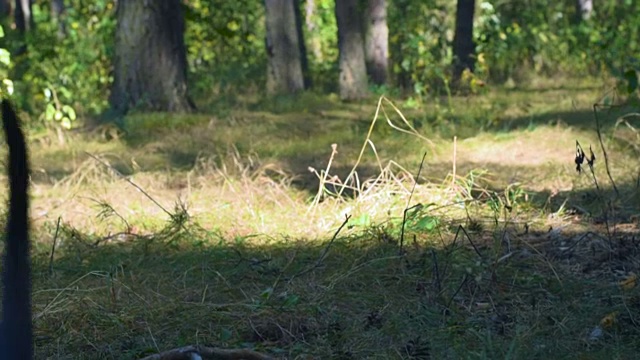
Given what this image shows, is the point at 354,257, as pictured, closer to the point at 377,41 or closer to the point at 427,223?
the point at 427,223

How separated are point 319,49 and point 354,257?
16.4 metres

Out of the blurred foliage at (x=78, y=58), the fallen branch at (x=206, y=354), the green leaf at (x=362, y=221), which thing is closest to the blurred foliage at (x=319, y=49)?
the blurred foliage at (x=78, y=58)

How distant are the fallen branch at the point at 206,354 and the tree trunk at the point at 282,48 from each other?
33.0ft

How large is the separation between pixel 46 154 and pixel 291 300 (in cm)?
554

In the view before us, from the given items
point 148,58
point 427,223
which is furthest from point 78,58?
point 427,223

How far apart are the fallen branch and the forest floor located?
8.4 inches

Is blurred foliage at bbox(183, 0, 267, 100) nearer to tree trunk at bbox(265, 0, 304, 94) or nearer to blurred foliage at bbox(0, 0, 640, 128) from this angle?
blurred foliage at bbox(0, 0, 640, 128)

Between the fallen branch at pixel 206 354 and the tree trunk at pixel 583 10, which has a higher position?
the fallen branch at pixel 206 354

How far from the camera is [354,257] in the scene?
15.5 feet

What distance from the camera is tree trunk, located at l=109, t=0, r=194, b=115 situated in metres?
10.8

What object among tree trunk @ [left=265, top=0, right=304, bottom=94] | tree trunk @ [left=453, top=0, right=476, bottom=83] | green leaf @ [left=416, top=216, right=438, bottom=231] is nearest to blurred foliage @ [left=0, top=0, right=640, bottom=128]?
tree trunk @ [left=453, top=0, right=476, bottom=83]

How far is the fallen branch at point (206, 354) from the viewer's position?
327 centimetres

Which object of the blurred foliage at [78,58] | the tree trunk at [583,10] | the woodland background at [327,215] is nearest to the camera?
the woodland background at [327,215]

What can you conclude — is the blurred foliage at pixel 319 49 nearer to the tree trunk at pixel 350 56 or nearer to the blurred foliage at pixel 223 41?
the blurred foliage at pixel 223 41
